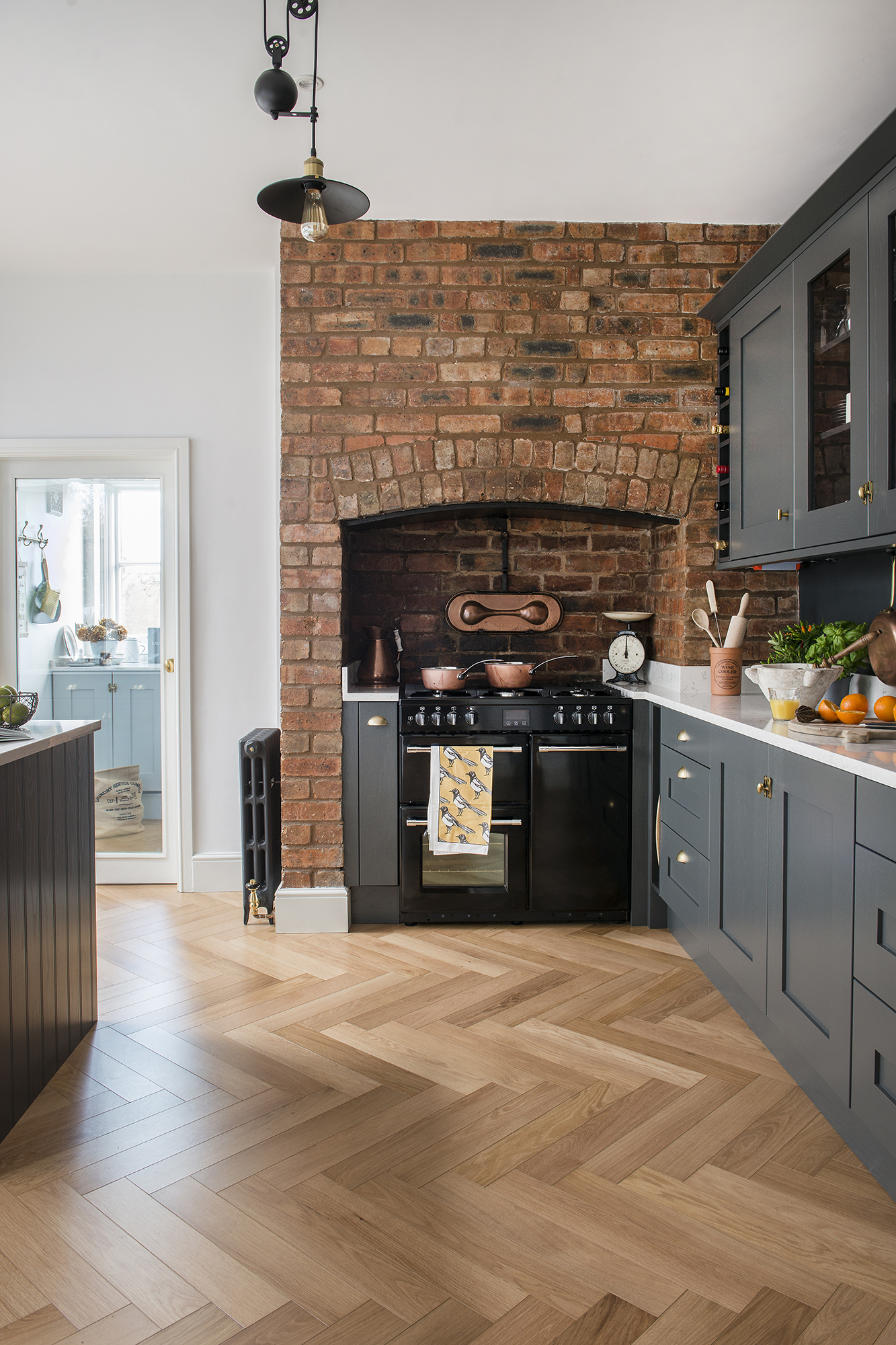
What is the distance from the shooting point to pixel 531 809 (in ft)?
11.4

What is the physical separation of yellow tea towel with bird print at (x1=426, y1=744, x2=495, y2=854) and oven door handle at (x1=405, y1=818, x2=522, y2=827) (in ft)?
0.14

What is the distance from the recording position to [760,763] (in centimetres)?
232

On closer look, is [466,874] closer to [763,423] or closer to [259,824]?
[259,824]

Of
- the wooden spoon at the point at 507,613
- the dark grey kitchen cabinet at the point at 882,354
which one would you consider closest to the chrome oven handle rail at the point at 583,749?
the wooden spoon at the point at 507,613

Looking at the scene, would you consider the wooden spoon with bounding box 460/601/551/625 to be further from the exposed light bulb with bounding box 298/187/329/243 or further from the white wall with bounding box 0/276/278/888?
the exposed light bulb with bounding box 298/187/329/243

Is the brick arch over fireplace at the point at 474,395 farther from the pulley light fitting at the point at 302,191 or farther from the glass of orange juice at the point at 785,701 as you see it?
the pulley light fitting at the point at 302,191

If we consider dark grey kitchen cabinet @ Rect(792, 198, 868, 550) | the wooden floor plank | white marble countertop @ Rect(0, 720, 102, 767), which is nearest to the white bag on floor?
white marble countertop @ Rect(0, 720, 102, 767)

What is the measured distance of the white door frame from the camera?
3934 mm

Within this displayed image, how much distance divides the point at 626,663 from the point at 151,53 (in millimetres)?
2612

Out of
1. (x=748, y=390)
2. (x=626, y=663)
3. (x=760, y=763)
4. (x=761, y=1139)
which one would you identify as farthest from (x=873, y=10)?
(x=761, y=1139)

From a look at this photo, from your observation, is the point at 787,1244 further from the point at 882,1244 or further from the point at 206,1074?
the point at 206,1074

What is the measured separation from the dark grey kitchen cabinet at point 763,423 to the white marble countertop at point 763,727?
20.5 inches

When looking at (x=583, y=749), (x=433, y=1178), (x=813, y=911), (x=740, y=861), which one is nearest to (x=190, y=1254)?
(x=433, y=1178)

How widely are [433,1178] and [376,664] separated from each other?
2.22m
